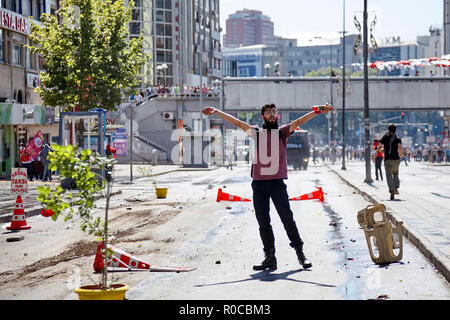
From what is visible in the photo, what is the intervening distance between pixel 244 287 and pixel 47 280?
2256mm

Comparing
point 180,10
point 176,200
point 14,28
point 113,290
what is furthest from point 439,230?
point 180,10

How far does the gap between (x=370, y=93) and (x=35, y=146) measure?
44.7m

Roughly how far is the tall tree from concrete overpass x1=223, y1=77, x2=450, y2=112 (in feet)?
117

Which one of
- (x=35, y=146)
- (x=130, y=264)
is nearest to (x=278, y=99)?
(x=35, y=146)

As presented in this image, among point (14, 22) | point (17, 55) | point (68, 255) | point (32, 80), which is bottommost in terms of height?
point (68, 255)

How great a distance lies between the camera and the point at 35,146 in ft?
120

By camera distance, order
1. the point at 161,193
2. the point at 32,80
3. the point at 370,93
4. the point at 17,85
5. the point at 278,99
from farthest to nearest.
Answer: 1. the point at 278,99
2. the point at 370,93
3. the point at 32,80
4. the point at 17,85
5. the point at 161,193

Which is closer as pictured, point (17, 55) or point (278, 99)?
point (17, 55)

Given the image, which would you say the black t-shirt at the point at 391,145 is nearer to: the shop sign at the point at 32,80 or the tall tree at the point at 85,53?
the tall tree at the point at 85,53

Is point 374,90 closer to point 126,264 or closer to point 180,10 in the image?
point 180,10

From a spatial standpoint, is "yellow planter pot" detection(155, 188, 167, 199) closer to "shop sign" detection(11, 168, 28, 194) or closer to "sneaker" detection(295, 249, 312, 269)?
"shop sign" detection(11, 168, 28, 194)

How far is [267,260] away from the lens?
1009 centimetres

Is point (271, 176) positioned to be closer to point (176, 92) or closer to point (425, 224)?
point (425, 224)

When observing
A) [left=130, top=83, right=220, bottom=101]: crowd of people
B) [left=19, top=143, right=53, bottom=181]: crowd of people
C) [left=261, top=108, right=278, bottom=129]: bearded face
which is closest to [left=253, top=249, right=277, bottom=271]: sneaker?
[left=261, top=108, right=278, bottom=129]: bearded face
